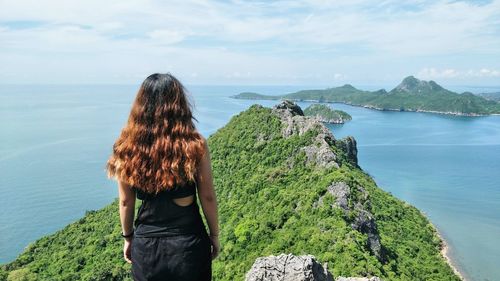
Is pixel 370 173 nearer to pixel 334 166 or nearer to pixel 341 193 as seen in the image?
pixel 334 166

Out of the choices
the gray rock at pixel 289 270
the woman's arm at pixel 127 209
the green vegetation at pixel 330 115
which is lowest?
the green vegetation at pixel 330 115

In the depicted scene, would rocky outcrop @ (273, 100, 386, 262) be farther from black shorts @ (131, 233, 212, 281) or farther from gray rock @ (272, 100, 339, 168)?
black shorts @ (131, 233, 212, 281)

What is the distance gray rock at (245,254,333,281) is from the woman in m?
5.45

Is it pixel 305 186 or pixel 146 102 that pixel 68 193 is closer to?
pixel 305 186

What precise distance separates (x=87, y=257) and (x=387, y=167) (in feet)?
247

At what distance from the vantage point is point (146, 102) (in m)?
4.20

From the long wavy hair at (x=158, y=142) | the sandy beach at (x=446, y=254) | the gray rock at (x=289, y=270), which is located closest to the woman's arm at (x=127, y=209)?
the long wavy hair at (x=158, y=142)

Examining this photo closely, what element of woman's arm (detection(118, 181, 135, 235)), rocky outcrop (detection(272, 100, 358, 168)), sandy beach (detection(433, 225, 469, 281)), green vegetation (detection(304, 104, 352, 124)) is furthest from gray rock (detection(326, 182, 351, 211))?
green vegetation (detection(304, 104, 352, 124))

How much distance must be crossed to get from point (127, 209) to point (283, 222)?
24.4 m

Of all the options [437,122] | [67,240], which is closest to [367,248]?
[67,240]

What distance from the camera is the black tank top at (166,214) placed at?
4.18 metres

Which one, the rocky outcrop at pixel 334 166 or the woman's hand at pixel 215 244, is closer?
the woman's hand at pixel 215 244

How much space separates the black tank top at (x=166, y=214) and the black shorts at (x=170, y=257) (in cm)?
7

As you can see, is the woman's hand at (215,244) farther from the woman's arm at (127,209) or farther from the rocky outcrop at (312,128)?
the rocky outcrop at (312,128)
